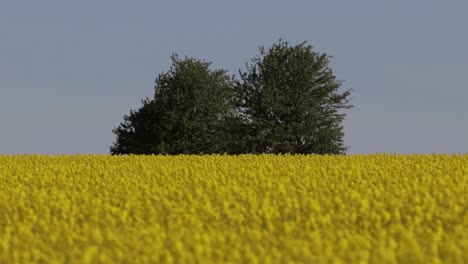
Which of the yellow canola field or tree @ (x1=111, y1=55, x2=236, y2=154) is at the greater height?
tree @ (x1=111, y1=55, x2=236, y2=154)

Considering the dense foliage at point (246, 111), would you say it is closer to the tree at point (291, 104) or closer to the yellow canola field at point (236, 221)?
the tree at point (291, 104)

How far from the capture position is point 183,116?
237 ft

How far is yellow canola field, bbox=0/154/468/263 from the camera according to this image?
10.1 meters

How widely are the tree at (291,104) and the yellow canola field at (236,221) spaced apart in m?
44.0

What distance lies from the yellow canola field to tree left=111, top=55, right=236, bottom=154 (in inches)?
1893

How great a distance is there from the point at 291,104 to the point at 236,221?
55529mm

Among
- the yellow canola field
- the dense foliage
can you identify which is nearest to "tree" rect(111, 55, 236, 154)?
the dense foliage

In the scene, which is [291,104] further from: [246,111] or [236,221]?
[236,221]

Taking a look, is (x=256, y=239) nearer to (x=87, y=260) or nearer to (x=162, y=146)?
(x=87, y=260)

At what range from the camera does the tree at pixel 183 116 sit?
70375mm

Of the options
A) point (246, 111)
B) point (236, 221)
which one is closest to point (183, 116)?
point (246, 111)

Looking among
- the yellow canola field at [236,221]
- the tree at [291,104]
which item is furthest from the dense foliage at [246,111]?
the yellow canola field at [236,221]

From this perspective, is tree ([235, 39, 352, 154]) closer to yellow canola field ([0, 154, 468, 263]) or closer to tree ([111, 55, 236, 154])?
tree ([111, 55, 236, 154])

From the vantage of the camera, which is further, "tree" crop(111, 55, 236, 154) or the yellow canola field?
"tree" crop(111, 55, 236, 154)
